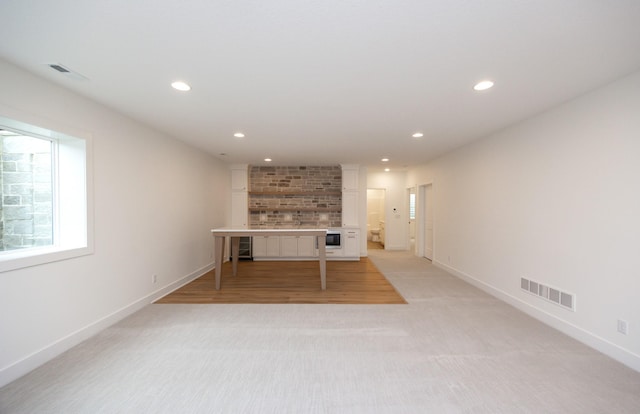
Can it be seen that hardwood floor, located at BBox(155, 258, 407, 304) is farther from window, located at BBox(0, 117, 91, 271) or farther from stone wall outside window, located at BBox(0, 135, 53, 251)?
stone wall outside window, located at BBox(0, 135, 53, 251)

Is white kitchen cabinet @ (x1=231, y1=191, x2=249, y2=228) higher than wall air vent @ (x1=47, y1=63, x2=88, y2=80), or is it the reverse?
wall air vent @ (x1=47, y1=63, x2=88, y2=80)

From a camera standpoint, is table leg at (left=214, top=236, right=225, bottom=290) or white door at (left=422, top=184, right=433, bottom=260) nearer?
table leg at (left=214, top=236, right=225, bottom=290)

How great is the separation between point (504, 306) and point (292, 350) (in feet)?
9.90

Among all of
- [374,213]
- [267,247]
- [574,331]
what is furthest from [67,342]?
[374,213]

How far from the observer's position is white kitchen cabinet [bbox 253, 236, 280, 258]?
688 centimetres

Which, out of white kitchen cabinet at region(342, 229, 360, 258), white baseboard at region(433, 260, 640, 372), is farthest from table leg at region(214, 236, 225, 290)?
A: white baseboard at region(433, 260, 640, 372)

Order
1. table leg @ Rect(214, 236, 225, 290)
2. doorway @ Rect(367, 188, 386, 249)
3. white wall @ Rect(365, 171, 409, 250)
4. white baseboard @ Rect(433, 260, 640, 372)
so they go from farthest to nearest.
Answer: doorway @ Rect(367, 188, 386, 249)
white wall @ Rect(365, 171, 409, 250)
table leg @ Rect(214, 236, 225, 290)
white baseboard @ Rect(433, 260, 640, 372)

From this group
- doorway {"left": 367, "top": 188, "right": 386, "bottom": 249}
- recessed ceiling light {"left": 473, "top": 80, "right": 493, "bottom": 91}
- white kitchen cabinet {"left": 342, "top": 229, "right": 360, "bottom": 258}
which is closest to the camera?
recessed ceiling light {"left": 473, "top": 80, "right": 493, "bottom": 91}

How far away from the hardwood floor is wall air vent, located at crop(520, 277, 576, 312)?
156cm

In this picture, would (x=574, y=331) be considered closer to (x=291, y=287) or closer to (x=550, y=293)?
(x=550, y=293)

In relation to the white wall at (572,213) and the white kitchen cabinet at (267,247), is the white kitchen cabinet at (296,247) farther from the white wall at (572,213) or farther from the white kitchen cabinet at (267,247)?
the white wall at (572,213)

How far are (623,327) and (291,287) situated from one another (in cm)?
389

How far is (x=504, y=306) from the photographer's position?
3.62 meters

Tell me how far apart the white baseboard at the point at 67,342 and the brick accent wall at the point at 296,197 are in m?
3.63
